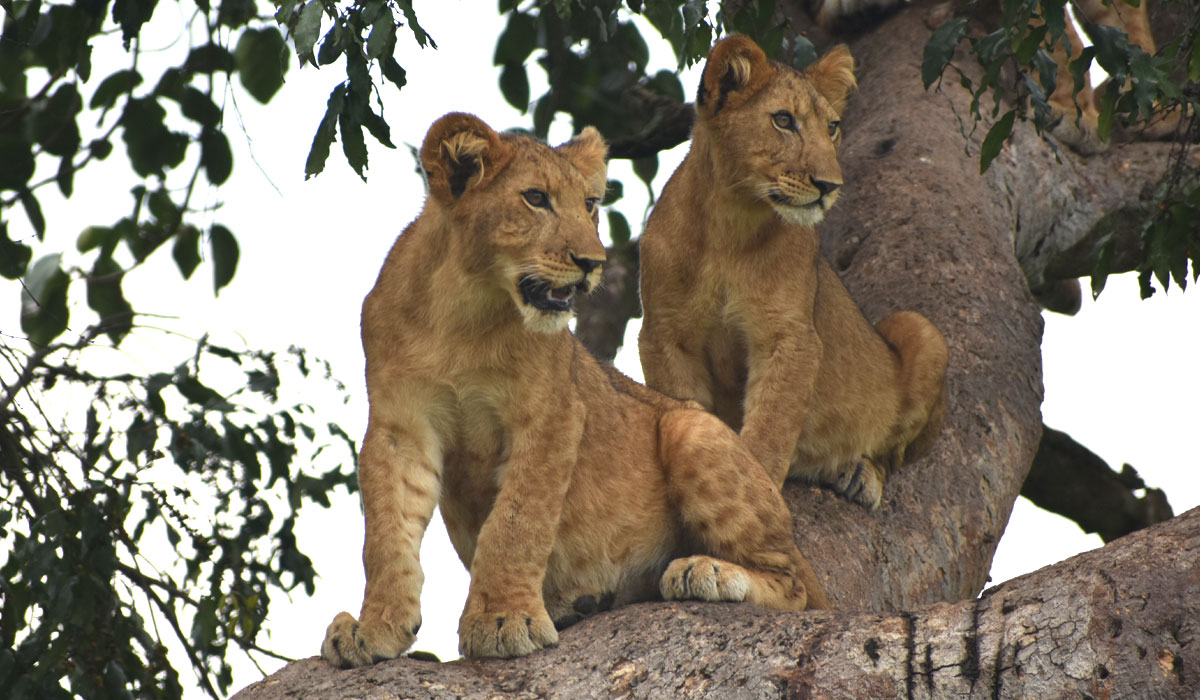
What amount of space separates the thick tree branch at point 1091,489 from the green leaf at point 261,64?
14.8 feet

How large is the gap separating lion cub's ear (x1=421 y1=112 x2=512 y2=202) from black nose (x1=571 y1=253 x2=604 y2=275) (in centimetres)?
37

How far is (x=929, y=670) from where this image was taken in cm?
263

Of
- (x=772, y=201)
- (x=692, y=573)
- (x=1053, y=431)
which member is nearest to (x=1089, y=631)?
(x=692, y=573)

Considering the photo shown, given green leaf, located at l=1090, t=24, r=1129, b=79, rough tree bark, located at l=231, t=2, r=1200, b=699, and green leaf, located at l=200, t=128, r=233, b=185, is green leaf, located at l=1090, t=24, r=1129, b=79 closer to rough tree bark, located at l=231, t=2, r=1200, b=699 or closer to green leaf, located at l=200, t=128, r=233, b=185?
rough tree bark, located at l=231, t=2, r=1200, b=699

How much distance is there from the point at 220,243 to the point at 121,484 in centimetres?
97

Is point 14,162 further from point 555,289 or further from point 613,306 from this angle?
point 613,306

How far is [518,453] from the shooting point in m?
3.66

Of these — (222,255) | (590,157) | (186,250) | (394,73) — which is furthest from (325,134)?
(186,250)

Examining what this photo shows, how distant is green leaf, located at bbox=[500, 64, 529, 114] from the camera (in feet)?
20.0

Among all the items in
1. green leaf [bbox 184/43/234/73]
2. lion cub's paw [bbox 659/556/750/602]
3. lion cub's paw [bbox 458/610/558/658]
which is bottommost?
lion cub's paw [bbox 458/610/558/658]

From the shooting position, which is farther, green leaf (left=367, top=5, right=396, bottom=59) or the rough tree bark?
green leaf (left=367, top=5, right=396, bottom=59)

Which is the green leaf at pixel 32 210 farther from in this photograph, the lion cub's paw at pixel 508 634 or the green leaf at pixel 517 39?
the lion cub's paw at pixel 508 634

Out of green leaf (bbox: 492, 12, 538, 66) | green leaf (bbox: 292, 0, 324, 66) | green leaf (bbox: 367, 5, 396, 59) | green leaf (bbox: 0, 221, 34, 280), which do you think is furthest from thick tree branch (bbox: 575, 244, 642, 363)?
green leaf (bbox: 292, 0, 324, 66)

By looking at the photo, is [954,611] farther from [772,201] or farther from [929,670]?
[772,201]
